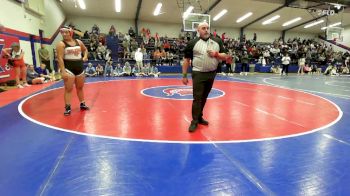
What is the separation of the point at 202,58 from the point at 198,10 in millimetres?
19380

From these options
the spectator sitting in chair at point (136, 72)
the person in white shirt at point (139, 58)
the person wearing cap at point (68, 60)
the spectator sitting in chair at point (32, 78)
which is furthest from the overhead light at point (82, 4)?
the person wearing cap at point (68, 60)

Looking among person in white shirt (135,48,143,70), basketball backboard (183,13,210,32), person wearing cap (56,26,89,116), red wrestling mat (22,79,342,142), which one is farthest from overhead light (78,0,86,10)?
person wearing cap (56,26,89,116)

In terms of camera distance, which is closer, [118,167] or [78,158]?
[118,167]

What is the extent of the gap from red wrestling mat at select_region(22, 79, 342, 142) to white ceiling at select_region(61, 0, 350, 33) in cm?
1464

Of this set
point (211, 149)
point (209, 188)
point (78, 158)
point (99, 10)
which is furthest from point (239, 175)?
point (99, 10)

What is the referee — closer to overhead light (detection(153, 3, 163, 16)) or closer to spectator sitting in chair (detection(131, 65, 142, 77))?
spectator sitting in chair (detection(131, 65, 142, 77))

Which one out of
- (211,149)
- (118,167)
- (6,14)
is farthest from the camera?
(6,14)

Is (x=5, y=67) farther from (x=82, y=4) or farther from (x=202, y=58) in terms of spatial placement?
(x=82, y=4)

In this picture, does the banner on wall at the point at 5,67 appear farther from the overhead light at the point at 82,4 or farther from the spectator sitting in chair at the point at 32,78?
the overhead light at the point at 82,4

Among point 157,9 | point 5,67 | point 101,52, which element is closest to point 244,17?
point 157,9

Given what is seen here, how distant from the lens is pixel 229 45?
74.8 feet

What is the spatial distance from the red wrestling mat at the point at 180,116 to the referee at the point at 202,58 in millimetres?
559

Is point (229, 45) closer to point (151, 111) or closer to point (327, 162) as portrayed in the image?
point (151, 111)

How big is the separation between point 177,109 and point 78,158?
303 centimetres
